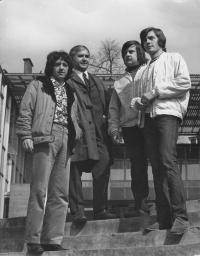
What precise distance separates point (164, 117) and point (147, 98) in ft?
1.11

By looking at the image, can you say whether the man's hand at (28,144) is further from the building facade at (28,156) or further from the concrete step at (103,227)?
the building facade at (28,156)

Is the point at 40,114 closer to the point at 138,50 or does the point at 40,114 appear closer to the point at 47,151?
the point at 47,151

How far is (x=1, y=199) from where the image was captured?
86.4 ft

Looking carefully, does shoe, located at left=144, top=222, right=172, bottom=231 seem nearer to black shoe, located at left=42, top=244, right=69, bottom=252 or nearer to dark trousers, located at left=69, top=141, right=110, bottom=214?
black shoe, located at left=42, top=244, right=69, bottom=252

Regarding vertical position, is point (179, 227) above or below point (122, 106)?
below

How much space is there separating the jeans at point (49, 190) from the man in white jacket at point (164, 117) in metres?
1.07

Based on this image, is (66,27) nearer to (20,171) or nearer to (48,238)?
(48,238)

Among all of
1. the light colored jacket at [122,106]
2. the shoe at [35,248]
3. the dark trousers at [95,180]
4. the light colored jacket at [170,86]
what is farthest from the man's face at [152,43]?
the shoe at [35,248]

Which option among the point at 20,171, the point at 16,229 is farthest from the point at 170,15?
the point at 20,171

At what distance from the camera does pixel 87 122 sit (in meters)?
7.46

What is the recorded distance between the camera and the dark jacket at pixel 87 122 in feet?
23.9

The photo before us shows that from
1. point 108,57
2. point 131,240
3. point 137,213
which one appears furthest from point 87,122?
point 108,57

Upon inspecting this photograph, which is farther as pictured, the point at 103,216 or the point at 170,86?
the point at 103,216

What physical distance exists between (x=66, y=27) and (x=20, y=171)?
Result: 2175cm
